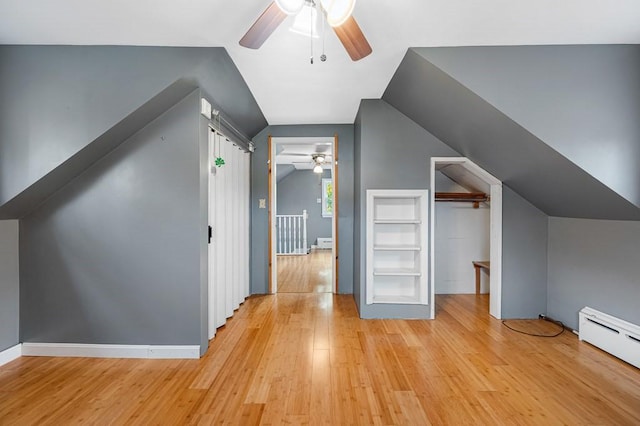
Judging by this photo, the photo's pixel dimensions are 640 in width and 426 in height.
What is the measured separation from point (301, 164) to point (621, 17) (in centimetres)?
651

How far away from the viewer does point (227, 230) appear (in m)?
3.14

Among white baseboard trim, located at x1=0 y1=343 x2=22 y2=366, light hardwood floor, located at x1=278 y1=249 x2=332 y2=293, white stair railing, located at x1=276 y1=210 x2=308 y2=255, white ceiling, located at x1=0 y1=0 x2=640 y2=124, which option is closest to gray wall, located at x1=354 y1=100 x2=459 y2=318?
white ceiling, located at x1=0 y1=0 x2=640 y2=124

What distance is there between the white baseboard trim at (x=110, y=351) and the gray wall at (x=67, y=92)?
4.60 feet

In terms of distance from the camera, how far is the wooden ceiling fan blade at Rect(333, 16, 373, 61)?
1.46 meters

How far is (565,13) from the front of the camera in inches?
69.4

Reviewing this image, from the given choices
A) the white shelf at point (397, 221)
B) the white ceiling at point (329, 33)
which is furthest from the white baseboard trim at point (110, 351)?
the white ceiling at point (329, 33)

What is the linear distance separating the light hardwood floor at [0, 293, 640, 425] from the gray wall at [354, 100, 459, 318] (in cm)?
36

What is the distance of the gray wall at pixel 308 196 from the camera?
8.46m

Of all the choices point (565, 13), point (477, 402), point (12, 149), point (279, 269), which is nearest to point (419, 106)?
point (565, 13)

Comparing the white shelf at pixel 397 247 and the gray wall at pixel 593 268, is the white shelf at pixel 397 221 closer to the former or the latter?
the white shelf at pixel 397 247

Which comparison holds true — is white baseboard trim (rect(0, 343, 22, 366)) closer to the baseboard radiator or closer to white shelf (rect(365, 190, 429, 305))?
white shelf (rect(365, 190, 429, 305))

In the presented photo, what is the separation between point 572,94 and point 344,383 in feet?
8.94

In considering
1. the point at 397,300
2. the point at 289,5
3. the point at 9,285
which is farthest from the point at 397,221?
the point at 9,285

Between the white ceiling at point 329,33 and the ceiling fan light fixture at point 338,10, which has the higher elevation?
the white ceiling at point 329,33
